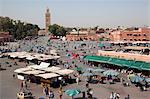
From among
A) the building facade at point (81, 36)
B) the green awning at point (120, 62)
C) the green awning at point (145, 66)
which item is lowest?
the building facade at point (81, 36)

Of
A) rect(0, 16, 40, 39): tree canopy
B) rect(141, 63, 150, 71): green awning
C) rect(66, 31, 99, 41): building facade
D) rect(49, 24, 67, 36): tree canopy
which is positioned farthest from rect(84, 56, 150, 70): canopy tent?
rect(49, 24, 67, 36): tree canopy

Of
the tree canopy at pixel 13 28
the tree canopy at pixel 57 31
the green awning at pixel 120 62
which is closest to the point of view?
the green awning at pixel 120 62

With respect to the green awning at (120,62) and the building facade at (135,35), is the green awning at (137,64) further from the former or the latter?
the building facade at (135,35)

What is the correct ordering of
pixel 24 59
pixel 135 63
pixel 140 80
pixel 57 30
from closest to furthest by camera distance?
pixel 140 80 → pixel 135 63 → pixel 24 59 → pixel 57 30

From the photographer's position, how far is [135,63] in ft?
103

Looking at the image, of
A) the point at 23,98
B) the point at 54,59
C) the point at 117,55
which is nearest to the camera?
the point at 23,98

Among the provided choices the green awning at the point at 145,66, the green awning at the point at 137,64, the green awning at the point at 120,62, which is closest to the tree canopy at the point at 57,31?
the green awning at the point at 120,62

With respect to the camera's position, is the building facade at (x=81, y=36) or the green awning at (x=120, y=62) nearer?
the green awning at (x=120, y=62)

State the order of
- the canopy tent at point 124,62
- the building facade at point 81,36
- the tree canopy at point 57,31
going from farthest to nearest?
the tree canopy at point 57,31 → the building facade at point 81,36 → the canopy tent at point 124,62

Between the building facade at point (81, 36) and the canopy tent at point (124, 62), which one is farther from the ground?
the canopy tent at point (124, 62)

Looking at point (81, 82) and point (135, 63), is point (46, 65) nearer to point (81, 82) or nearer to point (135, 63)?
point (81, 82)

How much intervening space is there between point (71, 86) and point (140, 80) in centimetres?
577

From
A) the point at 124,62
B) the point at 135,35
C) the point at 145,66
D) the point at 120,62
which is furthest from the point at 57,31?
the point at 145,66

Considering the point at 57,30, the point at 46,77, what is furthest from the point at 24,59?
the point at 57,30
